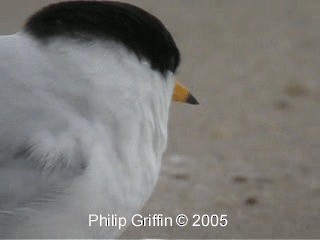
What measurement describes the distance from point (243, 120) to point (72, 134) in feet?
4.96

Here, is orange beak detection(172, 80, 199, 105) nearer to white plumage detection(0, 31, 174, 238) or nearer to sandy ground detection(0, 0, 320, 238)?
white plumage detection(0, 31, 174, 238)

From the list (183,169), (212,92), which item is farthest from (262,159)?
(212,92)

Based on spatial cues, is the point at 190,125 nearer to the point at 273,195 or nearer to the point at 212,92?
the point at 212,92

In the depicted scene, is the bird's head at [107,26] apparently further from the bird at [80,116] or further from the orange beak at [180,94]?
the orange beak at [180,94]

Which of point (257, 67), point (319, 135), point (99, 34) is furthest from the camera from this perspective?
point (257, 67)

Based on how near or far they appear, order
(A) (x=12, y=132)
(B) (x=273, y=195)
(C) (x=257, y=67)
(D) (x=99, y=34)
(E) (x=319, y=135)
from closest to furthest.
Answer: (A) (x=12, y=132) < (D) (x=99, y=34) < (B) (x=273, y=195) < (E) (x=319, y=135) < (C) (x=257, y=67)

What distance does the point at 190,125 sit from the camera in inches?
104

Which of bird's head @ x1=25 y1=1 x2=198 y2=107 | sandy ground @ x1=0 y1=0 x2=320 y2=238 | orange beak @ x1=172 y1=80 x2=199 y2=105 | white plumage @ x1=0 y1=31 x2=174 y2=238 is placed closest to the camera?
white plumage @ x1=0 y1=31 x2=174 y2=238

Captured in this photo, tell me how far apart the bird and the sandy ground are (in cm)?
71

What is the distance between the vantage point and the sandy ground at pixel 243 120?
2104 millimetres

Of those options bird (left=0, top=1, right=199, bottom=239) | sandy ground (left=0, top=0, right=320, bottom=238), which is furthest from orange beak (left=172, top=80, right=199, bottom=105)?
sandy ground (left=0, top=0, right=320, bottom=238)

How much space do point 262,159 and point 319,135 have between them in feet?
0.80

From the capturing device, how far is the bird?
1.19m

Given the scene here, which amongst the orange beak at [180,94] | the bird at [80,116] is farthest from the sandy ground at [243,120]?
the bird at [80,116]
